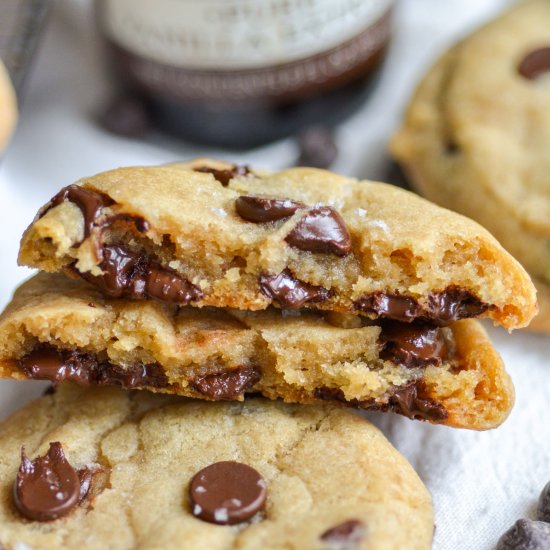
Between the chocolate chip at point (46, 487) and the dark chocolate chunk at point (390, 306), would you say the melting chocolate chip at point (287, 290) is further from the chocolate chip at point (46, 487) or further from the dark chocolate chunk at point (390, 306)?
the chocolate chip at point (46, 487)

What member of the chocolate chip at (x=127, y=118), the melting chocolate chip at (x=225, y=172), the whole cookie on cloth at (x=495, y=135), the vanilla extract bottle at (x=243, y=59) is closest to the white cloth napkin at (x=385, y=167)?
the chocolate chip at (x=127, y=118)

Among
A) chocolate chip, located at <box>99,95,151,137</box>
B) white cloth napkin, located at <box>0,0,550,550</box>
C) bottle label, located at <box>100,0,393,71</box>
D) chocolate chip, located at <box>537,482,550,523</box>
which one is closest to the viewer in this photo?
chocolate chip, located at <box>537,482,550,523</box>

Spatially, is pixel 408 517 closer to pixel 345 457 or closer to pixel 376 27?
pixel 345 457

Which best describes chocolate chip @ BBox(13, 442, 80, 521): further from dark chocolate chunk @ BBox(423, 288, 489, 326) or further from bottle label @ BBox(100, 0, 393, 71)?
bottle label @ BBox(100, 0, 393, 71)

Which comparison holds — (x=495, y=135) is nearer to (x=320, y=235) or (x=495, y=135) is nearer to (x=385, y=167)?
(x=385, y=167)

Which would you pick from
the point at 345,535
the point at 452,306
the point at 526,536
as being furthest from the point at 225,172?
the point at 526,536

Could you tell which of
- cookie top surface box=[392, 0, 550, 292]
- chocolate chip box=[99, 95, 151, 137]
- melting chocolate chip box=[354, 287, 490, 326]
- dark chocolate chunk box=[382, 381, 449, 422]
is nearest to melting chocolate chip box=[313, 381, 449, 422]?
dark chocolate chunk box=[382, 381, 449, 422]
